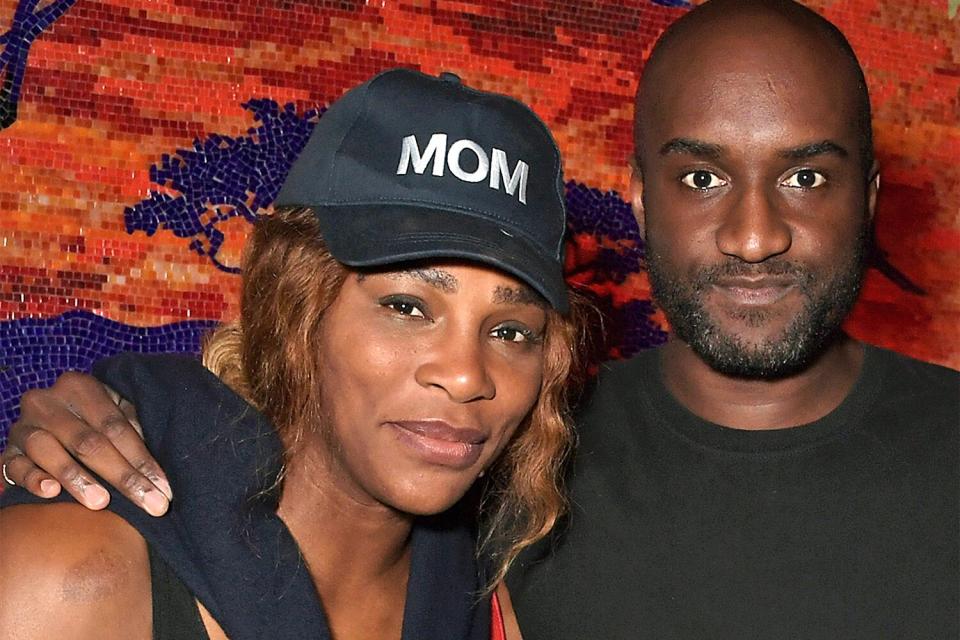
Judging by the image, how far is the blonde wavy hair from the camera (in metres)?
1.35

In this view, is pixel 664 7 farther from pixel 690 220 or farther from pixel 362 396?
pixel 362 396

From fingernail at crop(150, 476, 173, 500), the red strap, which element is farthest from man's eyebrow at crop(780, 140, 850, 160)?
fingernail at crop(150, 476, 173, 500)

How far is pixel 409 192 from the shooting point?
1292mm

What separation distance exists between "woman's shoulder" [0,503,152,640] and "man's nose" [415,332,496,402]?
0.34 meters

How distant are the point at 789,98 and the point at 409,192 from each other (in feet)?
1.74

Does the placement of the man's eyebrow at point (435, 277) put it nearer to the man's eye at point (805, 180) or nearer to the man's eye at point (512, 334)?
the man's eye at point (512, 334)

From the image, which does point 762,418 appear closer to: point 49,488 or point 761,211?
point 761,211

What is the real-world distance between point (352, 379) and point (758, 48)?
2.27 ft

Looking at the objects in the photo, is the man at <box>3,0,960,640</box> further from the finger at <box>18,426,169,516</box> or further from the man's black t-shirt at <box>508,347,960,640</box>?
the finger at <box>18,426,169,516</box>

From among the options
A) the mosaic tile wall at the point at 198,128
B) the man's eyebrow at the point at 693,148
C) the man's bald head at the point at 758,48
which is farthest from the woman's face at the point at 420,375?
the mosaic tile wall at the point at 198,128

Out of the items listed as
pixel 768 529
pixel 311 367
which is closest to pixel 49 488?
pixel 311 367

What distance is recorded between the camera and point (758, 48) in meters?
1.55

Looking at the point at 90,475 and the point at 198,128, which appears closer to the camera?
the point at 90,475

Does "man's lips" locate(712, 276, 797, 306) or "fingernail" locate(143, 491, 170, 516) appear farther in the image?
"man's lips" locate(712, 276, 797, 306)
